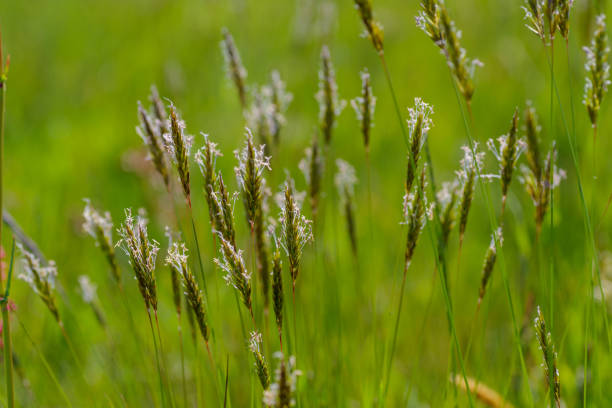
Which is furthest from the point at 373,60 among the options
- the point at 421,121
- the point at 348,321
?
the point at 421,121

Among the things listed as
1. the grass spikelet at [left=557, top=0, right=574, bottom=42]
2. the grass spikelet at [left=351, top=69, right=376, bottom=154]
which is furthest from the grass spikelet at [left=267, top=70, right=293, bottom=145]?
the grass spikelet at [left=557, top=0, right=574, bottom=42]

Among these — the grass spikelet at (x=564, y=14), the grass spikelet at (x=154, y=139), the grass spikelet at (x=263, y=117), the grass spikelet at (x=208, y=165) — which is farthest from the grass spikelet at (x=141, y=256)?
the grass spikelet at (x=564, y=14)

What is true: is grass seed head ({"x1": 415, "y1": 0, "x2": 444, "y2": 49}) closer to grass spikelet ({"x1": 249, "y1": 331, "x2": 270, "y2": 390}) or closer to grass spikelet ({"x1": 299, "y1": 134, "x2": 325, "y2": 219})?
grass spikelet ({"x1": 299, "y1": 134, "x2": 325, "y2": 219})

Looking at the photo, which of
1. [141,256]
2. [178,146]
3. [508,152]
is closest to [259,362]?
[141,256]

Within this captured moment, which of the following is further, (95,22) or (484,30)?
(95,22)

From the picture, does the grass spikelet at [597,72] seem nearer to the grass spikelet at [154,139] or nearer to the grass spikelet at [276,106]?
the grass spikelet at [276,106]

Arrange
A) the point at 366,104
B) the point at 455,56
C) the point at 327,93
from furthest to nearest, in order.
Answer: the point at 327,93, the point at 366,104, the point at 455,56

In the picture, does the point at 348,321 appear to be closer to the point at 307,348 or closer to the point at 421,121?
the point at 307,348

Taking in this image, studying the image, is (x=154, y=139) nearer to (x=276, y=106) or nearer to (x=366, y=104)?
(x=276, y=106)
